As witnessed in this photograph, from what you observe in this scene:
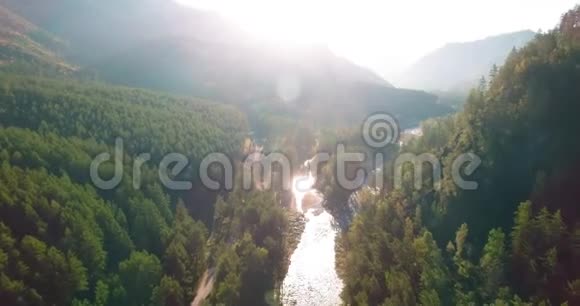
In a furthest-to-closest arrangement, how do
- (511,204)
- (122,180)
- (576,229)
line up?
(122,180), (511,204), (576,229)

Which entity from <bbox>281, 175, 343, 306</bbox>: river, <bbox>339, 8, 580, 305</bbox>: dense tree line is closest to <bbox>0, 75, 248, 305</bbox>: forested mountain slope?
<bbox>281, 175, 343, 306</bbox>: river

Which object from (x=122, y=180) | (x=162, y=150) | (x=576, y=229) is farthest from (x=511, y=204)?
(x=162, y=150)

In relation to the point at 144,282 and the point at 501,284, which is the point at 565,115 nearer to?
the point at 501,284

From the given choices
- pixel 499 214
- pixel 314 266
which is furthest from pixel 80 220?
pixel 499 214

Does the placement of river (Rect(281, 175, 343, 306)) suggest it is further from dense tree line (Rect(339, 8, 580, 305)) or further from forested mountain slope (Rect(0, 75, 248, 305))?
forested mountain slope (Rect(0, 75, 248, 305))

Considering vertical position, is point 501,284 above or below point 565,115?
below

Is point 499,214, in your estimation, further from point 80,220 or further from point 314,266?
point 80,220
